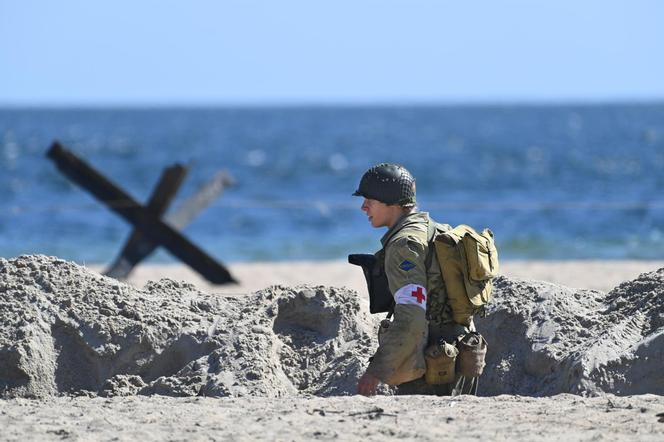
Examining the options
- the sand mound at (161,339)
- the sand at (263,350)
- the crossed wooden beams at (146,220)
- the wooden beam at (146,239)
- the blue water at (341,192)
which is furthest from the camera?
the blue water at (341,192)

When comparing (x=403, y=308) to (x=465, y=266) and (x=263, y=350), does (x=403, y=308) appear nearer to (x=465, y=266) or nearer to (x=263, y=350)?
(x=465, y=266)

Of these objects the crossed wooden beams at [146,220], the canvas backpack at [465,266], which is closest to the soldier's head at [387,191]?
the canvas backpack at [465,266]

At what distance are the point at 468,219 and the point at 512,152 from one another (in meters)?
30.4

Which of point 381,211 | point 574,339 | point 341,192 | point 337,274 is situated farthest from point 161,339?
point 341,192

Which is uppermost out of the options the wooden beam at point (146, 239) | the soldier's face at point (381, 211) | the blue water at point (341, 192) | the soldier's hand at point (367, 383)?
the blue water at point (341, 192)

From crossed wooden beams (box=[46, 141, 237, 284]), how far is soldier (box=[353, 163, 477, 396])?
23.8 feet

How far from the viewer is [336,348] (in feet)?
20.6

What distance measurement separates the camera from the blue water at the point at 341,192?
19156 millimetres

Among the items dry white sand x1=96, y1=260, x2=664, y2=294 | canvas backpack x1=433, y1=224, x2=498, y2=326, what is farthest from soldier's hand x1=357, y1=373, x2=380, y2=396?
dry white sand x1=96, y1=260, x2=664, y2=294

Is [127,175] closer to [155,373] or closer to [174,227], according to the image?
[174,227]

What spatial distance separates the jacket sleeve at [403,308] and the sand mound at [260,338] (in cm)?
97

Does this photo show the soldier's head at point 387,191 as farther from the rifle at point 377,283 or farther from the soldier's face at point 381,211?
the rifle at point 377,283

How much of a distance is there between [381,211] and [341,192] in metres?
26.1

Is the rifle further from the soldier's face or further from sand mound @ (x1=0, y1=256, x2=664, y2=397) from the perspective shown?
sand mound @ (x1=0, y1=256, x2=664, y2=397)
